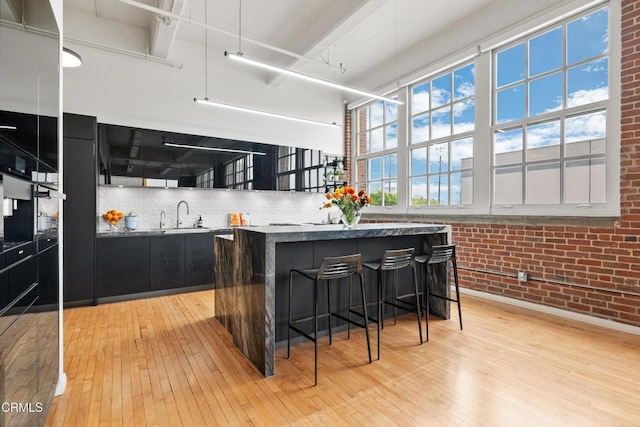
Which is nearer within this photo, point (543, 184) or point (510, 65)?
point (543, 184)

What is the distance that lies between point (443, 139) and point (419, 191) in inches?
37.3

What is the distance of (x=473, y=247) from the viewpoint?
4.66 meters

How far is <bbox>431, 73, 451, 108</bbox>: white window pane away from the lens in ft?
17.0

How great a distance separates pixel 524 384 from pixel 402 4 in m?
4.56

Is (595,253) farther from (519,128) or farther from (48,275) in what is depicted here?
(48,275)

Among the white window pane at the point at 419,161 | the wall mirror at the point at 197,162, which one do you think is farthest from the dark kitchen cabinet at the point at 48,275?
the white window pane at the point at 419,161

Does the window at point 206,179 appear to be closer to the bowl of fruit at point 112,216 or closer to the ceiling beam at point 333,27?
the bowl of fruit at point 112,216

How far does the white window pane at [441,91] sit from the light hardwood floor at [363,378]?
11.5ft

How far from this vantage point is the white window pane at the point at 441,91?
518 cm

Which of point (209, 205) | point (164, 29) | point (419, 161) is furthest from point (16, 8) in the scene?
point (419, 161)

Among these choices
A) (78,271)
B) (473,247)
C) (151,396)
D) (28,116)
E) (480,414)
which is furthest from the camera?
(473,247)

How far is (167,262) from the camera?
461cm

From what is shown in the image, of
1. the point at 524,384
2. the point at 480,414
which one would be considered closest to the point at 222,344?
the point at 480,414

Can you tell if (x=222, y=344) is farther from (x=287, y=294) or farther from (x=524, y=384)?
(x=524, y=384)
